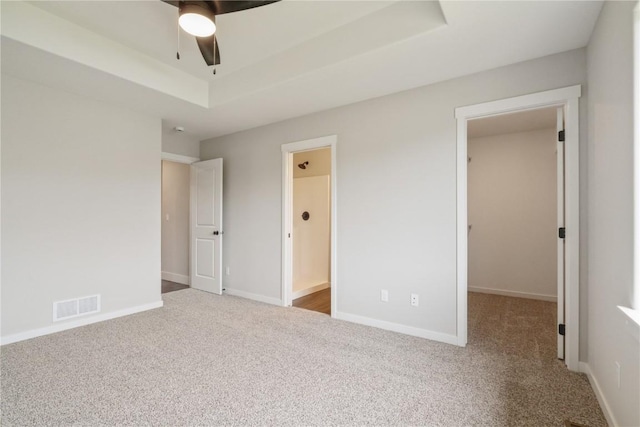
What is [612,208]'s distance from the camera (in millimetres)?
1629

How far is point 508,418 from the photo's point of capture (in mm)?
1690

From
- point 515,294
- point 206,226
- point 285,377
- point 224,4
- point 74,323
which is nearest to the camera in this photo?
point 224,4

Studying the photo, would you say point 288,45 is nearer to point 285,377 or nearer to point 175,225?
point 285,377

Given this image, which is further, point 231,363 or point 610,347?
point 231,363

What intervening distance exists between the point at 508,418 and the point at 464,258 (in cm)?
124

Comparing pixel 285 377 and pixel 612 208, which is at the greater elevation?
pixel 612 208

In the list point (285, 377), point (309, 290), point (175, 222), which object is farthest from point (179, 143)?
point (285, 377)

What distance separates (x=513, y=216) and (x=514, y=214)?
32mm

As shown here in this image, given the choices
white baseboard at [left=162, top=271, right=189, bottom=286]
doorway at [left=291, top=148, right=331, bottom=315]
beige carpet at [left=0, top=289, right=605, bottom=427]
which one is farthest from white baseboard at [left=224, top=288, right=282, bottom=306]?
white baseboard at [left=162, top=271, right=189, bottom=286]

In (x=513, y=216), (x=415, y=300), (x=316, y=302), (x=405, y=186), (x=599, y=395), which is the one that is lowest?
(x=316, y=302)

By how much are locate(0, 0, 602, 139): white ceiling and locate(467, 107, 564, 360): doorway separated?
1.65m

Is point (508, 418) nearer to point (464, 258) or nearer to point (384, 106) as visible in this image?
point (464, 258)

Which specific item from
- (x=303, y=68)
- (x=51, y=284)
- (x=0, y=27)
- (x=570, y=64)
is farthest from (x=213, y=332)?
(x=570, y=64)

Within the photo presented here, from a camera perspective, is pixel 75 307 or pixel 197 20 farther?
pixel 75 307
